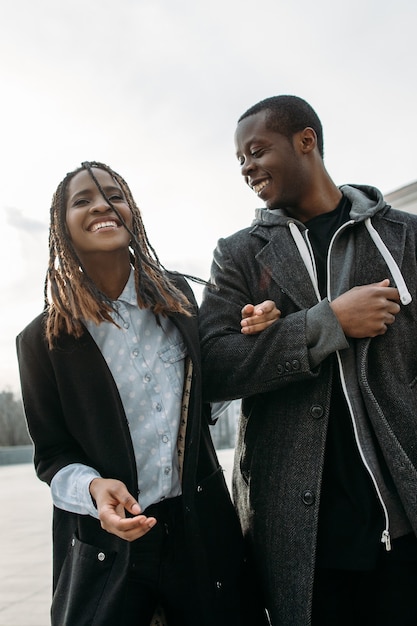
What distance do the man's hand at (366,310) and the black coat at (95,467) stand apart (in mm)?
478

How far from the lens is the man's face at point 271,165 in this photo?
7.34ft

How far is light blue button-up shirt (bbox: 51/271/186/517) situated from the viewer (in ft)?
6.14

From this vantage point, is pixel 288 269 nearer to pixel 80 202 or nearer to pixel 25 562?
pixel 80 202

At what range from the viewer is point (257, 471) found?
2.05 metres

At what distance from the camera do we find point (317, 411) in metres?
1.95

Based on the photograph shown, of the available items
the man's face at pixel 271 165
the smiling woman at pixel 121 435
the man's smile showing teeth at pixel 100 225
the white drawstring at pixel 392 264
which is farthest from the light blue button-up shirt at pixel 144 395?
the white drawstring at pixel 392 264

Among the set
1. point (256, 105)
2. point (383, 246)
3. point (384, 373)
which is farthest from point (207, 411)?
point (256, 105)

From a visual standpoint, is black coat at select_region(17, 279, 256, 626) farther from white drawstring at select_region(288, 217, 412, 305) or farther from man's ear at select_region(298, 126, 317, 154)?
man's ear at select_region(298, 126, 317, 154)

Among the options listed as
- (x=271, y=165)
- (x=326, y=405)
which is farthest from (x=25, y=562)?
(x=271, y=165)

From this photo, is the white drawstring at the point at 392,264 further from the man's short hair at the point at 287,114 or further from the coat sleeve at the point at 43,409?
the coat sleeve at the point at 43,409

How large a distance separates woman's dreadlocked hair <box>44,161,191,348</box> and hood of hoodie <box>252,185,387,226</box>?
1.39 feet

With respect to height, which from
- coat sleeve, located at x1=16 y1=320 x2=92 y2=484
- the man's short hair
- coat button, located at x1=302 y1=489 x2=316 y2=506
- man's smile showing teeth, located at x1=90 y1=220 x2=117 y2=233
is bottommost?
coat button, located at x1=302 y1=489 x2=316 y2=506

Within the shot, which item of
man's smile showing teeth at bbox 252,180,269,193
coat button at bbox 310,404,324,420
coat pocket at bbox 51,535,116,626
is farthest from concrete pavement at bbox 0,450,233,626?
man's smile showing teeth at bbox 252,180,269,193

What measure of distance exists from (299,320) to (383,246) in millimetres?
411
